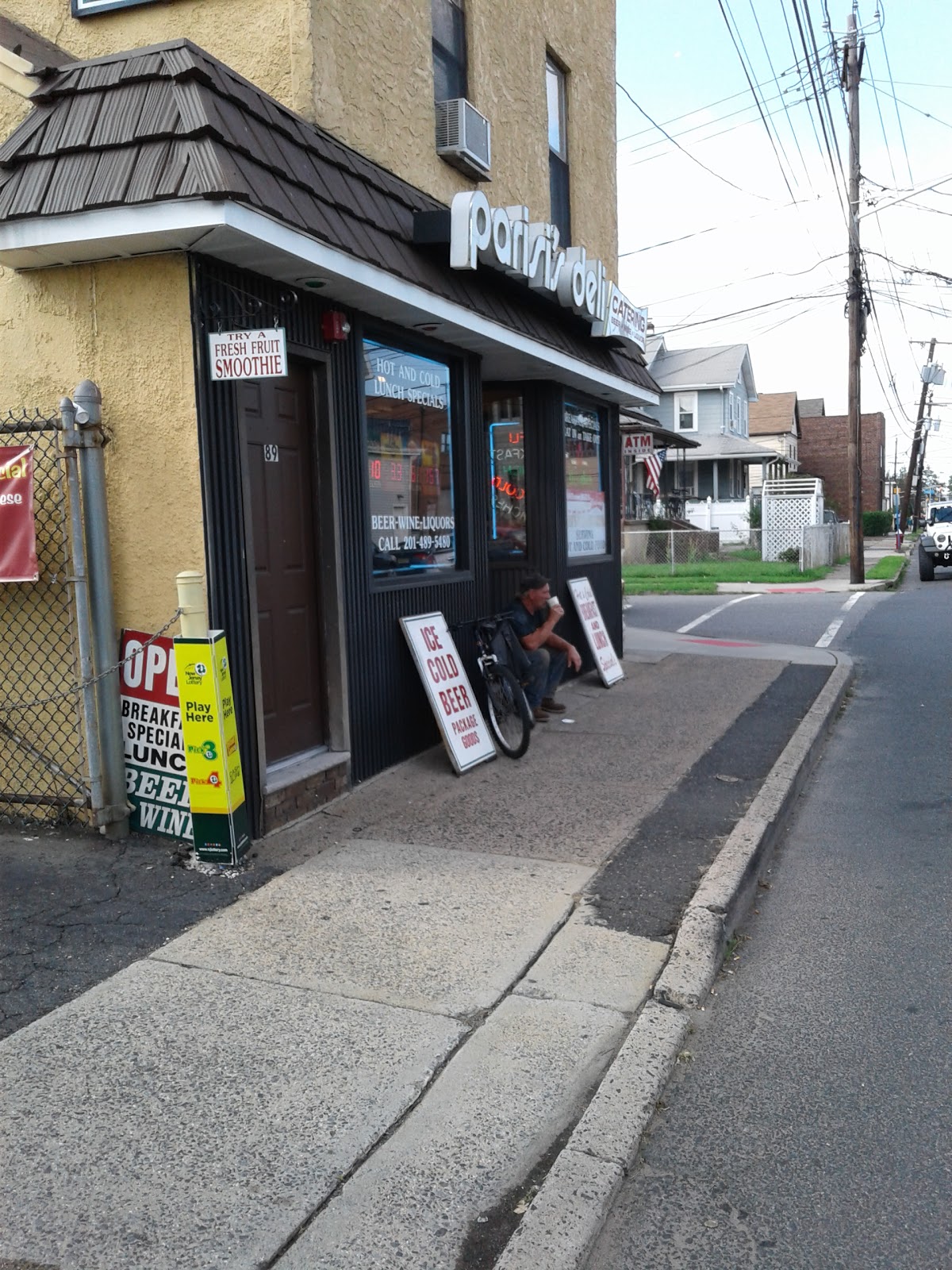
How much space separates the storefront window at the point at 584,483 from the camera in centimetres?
1147

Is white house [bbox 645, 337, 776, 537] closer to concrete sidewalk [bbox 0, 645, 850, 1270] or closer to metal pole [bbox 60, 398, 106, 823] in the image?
concrete sidewalk [bbox 0, 645, 850, 1270]

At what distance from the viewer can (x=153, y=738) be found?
571 centimetres

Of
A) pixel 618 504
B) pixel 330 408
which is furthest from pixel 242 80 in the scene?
pixel 618 504

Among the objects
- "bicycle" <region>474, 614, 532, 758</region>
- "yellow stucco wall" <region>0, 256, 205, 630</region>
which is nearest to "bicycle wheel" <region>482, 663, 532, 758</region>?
"bicycle" <region>474, 614, 532, 758</region>

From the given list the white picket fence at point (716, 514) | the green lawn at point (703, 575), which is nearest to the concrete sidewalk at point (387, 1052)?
the green lawn at point (703, 575)

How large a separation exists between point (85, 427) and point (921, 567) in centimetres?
2507

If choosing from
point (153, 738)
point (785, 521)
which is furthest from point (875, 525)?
point (153, 738)

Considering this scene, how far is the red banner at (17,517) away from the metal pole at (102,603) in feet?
0.88

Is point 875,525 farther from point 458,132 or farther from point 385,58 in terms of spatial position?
point 385,58

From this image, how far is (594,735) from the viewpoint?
8.99 metres

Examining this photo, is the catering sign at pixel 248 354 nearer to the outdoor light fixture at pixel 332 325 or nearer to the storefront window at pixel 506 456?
the outdoor light fixture at pixel 332 325

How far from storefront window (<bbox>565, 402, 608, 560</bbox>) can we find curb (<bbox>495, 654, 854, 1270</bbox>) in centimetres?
561

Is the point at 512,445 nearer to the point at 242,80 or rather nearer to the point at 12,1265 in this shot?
the point at 242,80

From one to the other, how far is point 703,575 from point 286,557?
916 inches
